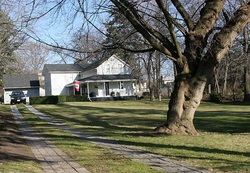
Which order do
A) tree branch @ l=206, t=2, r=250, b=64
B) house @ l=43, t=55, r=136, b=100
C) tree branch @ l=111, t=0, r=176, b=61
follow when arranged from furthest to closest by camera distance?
house @ l=43, t=55, r=136, b=100 → tree branch @ l=111, t=0, r=176, b=61 → tree branch @ l=206, t=2, r=250, b=64

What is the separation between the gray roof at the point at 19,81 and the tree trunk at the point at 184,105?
55223 millimetres

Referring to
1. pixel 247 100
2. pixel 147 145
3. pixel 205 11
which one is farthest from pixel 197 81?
pixel 247 100

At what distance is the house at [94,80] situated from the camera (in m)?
53.1

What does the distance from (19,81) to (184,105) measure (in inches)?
2242

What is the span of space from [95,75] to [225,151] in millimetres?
45985

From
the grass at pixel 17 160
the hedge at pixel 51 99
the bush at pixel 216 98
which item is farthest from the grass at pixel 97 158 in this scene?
the hedge at pixel 51 99

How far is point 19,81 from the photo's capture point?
65.8 metres

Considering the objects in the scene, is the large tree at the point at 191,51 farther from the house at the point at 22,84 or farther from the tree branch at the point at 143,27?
the house at the point at 22,84

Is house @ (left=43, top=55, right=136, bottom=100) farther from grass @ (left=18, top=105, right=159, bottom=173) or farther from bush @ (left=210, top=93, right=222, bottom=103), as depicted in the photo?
grass @ (left=18, top=105, right=159, bottom=173)

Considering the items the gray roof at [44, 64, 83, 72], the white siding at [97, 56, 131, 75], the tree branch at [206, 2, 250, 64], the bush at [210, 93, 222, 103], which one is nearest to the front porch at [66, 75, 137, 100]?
the white siding at [97, 56, 131, 75]

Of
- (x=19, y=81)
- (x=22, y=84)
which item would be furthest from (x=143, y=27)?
(x=19, y=81)

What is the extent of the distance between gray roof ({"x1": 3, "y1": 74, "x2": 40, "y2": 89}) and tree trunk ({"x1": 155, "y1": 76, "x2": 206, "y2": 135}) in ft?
181

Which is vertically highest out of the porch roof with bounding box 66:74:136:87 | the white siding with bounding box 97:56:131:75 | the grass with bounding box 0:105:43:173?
the white siding with bounding box 97:56:131:75

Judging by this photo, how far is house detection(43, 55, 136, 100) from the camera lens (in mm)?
53125
